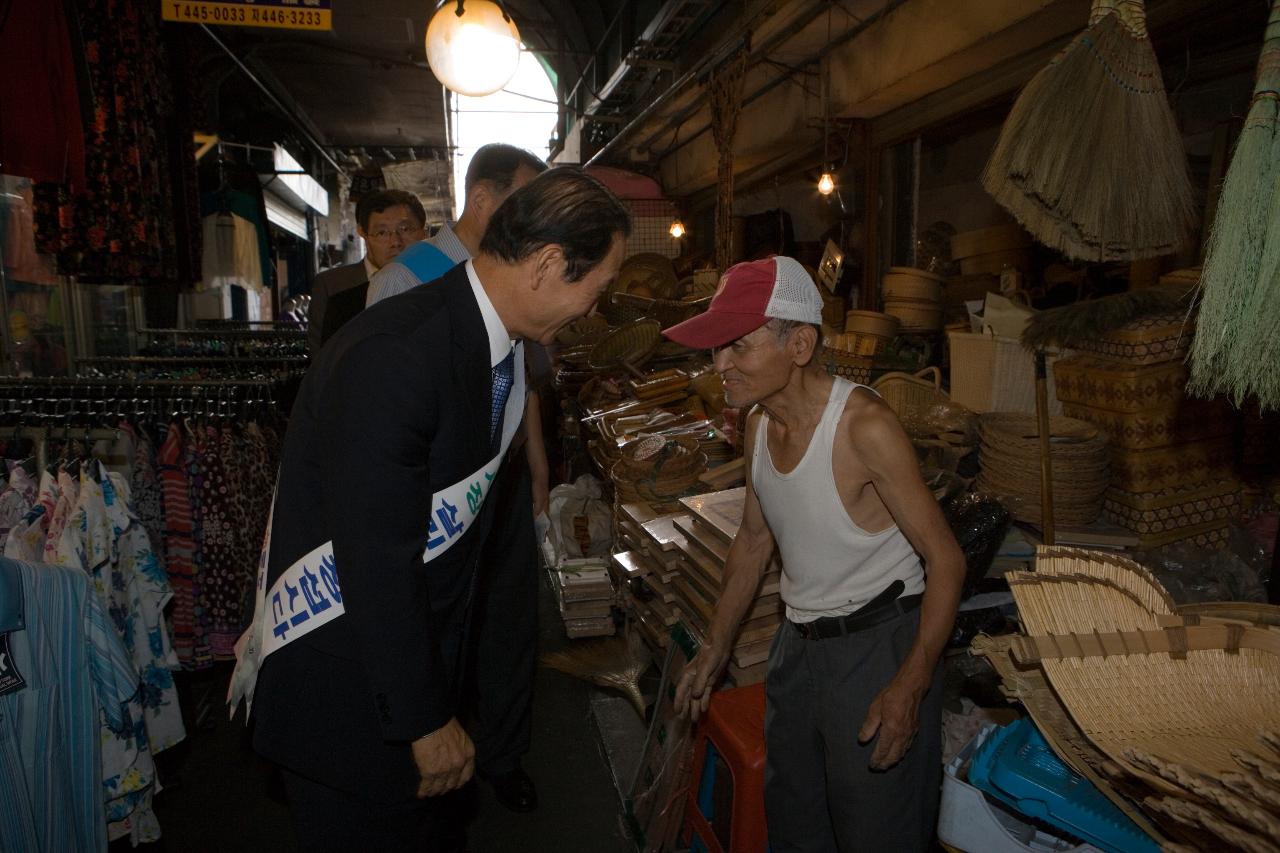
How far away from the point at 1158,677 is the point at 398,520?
156 centimetres

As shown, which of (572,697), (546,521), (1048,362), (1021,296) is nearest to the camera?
(1048,362)

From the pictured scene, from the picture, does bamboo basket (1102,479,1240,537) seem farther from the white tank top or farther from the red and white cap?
the red and white cap

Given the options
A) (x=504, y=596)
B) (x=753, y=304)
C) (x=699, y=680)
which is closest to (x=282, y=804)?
(x=504, y=596)

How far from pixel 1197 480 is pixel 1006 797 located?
8.30 ft

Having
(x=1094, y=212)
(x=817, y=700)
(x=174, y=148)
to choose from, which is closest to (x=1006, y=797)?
(x=817, y=700)

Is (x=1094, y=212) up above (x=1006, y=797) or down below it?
above

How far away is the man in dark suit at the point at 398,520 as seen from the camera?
1485 millimetres

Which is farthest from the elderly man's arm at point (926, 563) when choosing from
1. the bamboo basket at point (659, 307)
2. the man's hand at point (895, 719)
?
the bamboo basket at point (659, 307)

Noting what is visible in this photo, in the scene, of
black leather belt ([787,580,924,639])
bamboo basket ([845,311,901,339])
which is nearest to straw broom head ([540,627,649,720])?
black leather belt ([787,580,924,639])

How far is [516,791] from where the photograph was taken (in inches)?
125

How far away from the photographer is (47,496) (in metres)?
2.56

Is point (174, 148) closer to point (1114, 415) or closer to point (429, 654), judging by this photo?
point (429, 654)

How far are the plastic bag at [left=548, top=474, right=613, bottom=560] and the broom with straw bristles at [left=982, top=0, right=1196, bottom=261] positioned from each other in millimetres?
3902

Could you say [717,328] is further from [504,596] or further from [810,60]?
[810,60]
